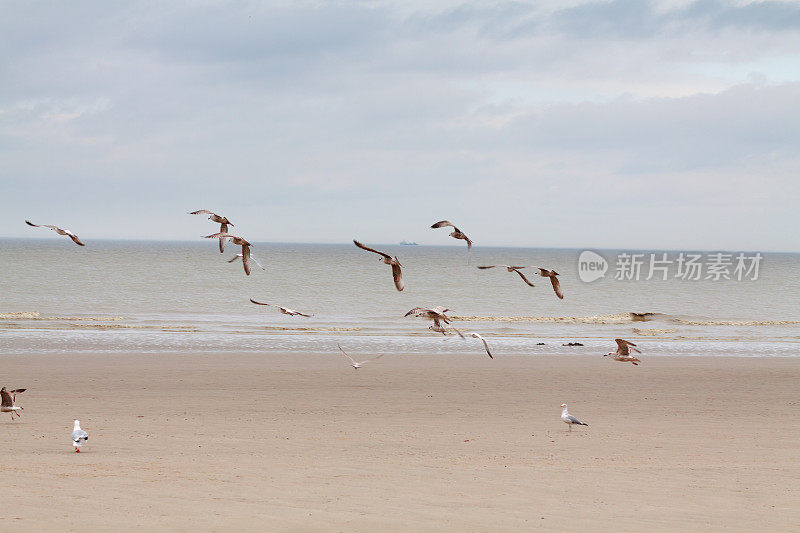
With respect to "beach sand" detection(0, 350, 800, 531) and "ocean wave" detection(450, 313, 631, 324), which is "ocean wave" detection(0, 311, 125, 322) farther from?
"ocean wave" detection(450, 313, 631, 324)

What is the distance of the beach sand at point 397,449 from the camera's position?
8.35 m

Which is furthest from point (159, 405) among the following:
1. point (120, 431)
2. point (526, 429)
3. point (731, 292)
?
point (731, 292)

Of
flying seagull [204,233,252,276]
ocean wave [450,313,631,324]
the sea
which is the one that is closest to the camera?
flying seagull [204,233,252,276]

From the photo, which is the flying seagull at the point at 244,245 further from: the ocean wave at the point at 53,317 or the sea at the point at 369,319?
the ocean wave at the point at 53,317

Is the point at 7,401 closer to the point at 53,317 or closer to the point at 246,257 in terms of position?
the point at 246,257

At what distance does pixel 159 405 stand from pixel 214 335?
1559 centimetres

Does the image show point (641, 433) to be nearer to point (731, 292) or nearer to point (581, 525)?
point (581, 525)

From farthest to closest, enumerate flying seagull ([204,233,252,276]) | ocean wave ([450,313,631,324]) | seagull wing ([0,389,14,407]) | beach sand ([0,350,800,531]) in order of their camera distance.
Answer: ocean wave ([450,313,631,324]) < seagull wing ([0,389,14,407]) < beach sand ([0,350,800,531]) < flying seagull ([204,233,252,276])

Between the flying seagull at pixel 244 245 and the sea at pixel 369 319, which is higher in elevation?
the sea at pixel 369 319

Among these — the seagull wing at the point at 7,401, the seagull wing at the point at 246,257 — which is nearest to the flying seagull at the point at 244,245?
the seagull wing at the point at 246,257

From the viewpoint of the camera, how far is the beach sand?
835 cm

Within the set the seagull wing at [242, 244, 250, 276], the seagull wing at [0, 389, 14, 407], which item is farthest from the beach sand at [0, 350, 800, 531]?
the seagull wing at [242, 244, 250, 276]

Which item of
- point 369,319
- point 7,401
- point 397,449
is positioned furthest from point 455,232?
point 369,319

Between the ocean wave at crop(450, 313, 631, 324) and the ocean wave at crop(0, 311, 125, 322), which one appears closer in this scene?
the ocean wave at crop(0, 311, 125, 322)
